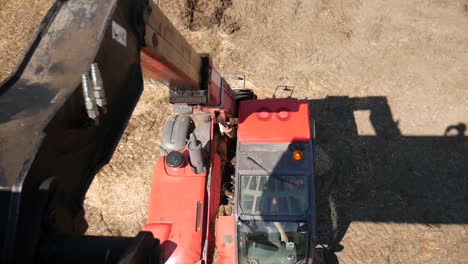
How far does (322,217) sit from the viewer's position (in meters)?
7.46

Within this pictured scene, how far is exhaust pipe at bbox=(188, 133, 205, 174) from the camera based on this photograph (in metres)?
5.43

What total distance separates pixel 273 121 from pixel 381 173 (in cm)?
331

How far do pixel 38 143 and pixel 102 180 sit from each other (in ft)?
21.0

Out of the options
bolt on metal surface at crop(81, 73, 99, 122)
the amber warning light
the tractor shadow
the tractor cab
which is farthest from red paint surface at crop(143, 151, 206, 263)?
bolt on metal surface at crop(81, 73, 99, 122)

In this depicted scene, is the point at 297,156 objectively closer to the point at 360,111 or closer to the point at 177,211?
the point at 177,211

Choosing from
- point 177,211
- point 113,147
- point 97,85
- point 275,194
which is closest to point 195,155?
point 177,211

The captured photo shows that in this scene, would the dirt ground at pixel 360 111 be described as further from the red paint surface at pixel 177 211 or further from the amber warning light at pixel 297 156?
the amber warning light at pixel 297 156

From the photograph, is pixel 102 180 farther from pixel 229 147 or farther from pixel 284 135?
pixel 284 135

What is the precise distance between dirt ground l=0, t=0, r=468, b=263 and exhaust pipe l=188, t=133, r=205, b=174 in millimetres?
Answer: 2429

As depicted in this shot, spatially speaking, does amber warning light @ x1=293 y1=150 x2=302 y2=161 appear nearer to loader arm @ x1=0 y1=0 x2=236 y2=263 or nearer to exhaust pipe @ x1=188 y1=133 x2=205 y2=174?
exhaust pipe @ x1=188 y1=133 x2=205 y2=174

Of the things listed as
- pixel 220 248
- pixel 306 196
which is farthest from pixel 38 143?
pixel 220 248

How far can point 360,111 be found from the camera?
8820 mm

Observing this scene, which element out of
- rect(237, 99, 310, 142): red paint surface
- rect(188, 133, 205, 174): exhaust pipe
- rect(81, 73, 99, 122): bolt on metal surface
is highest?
rect(81, 73, 99, 122): bolt on metal surface

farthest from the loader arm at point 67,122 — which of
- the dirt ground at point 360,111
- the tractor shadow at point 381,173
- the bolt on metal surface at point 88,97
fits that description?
the tractor shadow at point 381,173
